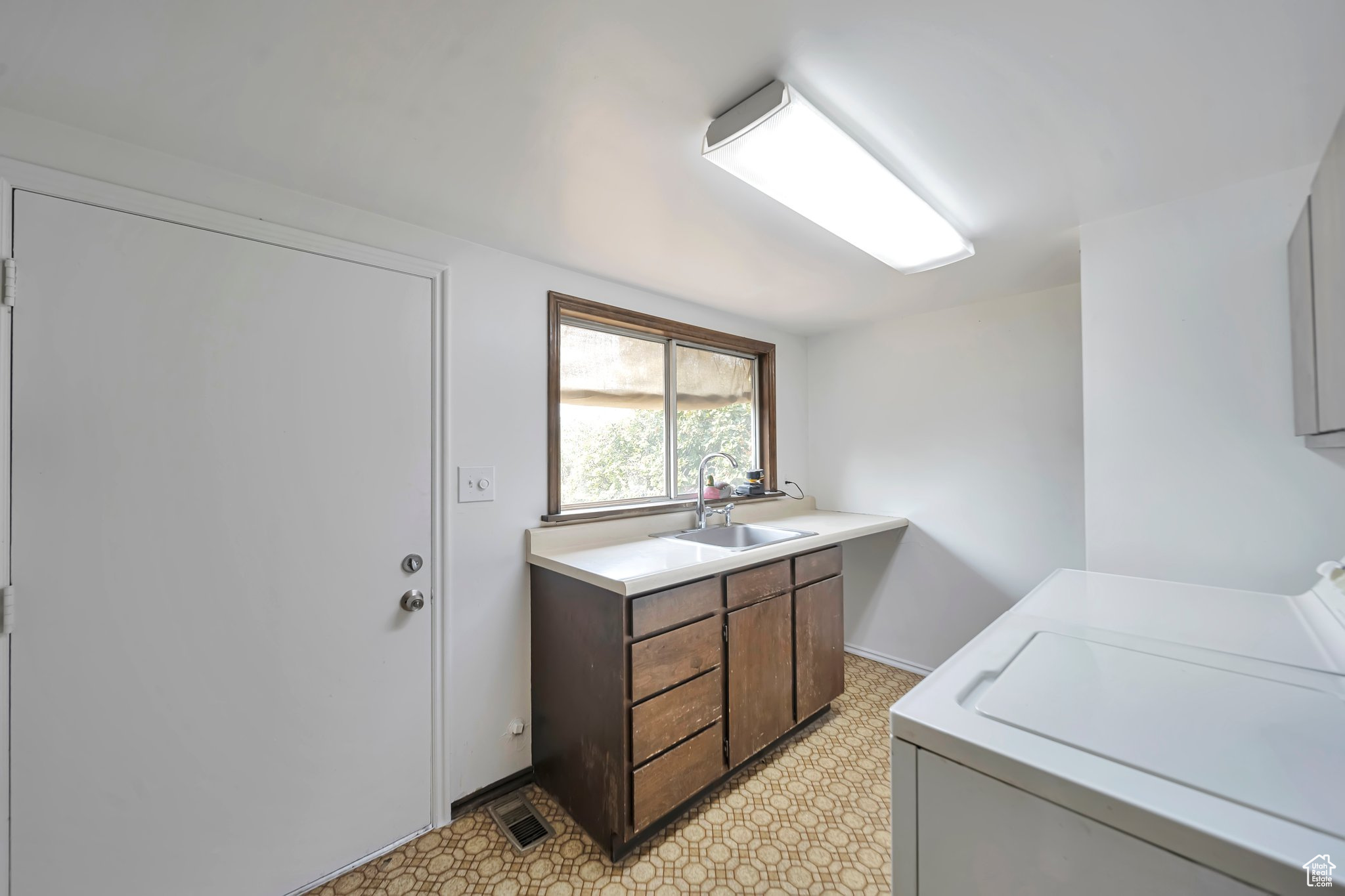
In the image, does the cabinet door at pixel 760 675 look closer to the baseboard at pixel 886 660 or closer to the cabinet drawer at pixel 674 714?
the cabinet drawer at pixel 674 714

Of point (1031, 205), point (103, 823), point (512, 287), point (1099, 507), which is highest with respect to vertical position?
point (1031, 205)

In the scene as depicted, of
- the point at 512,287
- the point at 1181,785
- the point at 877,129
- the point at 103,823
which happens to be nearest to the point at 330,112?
the point at 512,287

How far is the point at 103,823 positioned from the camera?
1.26m

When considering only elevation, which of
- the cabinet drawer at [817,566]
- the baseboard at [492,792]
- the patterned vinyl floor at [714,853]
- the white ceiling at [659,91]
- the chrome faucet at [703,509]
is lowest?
the patterned vinyl floor at [714,853]

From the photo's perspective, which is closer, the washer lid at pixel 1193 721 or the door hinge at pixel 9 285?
the washer lid at pixel 1193 721

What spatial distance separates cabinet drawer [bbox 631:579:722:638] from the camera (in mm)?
1653

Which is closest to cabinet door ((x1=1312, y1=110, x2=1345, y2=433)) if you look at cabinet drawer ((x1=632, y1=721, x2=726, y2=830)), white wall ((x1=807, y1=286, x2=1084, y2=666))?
white wall ((x1=807, y1=286, x2=1084, y2=666))

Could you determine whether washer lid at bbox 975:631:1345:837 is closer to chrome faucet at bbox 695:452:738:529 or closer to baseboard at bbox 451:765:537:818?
chrome faucet at bbox 695:452:738:529

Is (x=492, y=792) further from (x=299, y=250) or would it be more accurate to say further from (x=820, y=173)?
(x=820, y=173)

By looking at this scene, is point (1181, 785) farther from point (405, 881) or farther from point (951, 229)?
point (405, 881)

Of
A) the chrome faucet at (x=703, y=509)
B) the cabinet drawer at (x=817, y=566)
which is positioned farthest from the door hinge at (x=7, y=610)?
the cabinet drawer at (x=817, y=566)

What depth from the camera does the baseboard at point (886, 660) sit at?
301cm

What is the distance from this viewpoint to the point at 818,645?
2.40 m

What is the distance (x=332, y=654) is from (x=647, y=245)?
1768mm
